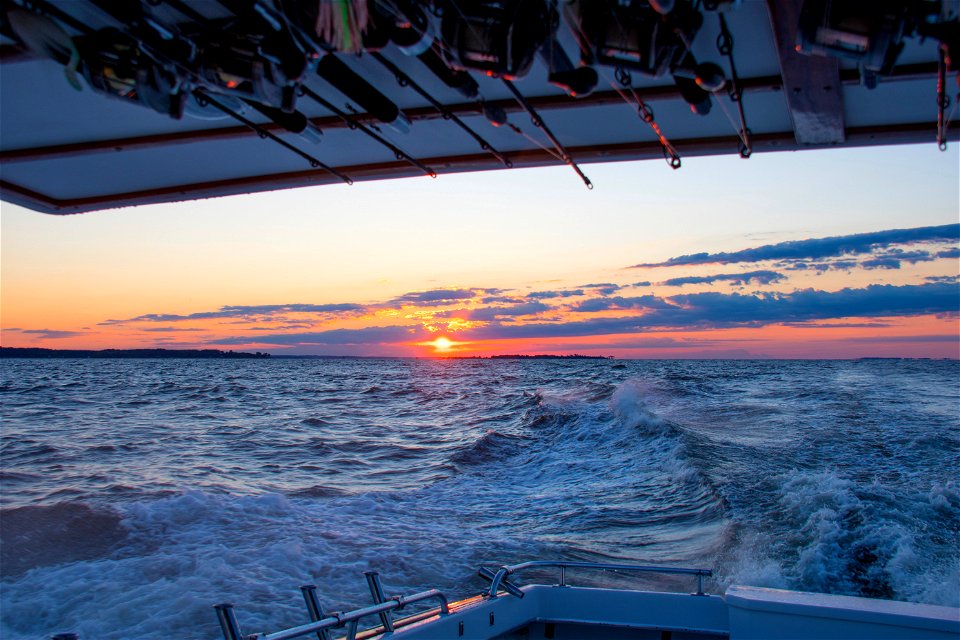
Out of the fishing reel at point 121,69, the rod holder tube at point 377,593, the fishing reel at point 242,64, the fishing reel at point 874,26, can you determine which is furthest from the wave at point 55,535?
the fishing reel at point 874,26

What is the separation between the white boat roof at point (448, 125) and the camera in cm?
264

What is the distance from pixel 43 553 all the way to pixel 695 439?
1201 centimetres

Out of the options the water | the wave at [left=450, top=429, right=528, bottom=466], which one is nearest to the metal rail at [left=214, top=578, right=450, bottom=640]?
the water

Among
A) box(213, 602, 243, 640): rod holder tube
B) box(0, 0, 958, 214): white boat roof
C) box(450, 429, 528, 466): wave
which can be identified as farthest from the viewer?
box(450, 429, 528, 466): wave

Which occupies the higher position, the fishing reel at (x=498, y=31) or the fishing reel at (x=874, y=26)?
the fishing reel at (x=498, y=31)

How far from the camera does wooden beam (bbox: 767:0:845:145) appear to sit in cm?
230

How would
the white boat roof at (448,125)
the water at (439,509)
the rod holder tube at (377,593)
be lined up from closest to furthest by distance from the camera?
1. the white boat roof at (448,125)
2. the rod holder tube at (377,593)
3. the water at (439,509)

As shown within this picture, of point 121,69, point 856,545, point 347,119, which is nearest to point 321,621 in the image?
point 347,119

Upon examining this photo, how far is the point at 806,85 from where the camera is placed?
2.69m

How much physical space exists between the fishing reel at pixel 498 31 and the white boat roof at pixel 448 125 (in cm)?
65

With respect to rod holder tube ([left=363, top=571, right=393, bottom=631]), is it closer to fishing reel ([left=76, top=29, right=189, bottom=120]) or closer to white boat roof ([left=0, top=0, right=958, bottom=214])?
white boat roof ([left=0, top=0, right=958, bottom=214])

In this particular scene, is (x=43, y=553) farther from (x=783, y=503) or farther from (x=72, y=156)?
(x=783, y=503)

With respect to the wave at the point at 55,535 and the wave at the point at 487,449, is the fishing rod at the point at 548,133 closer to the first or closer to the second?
the wave at the point at 55,535

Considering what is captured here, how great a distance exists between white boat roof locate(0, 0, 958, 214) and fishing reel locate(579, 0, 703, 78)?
1.27 feet
